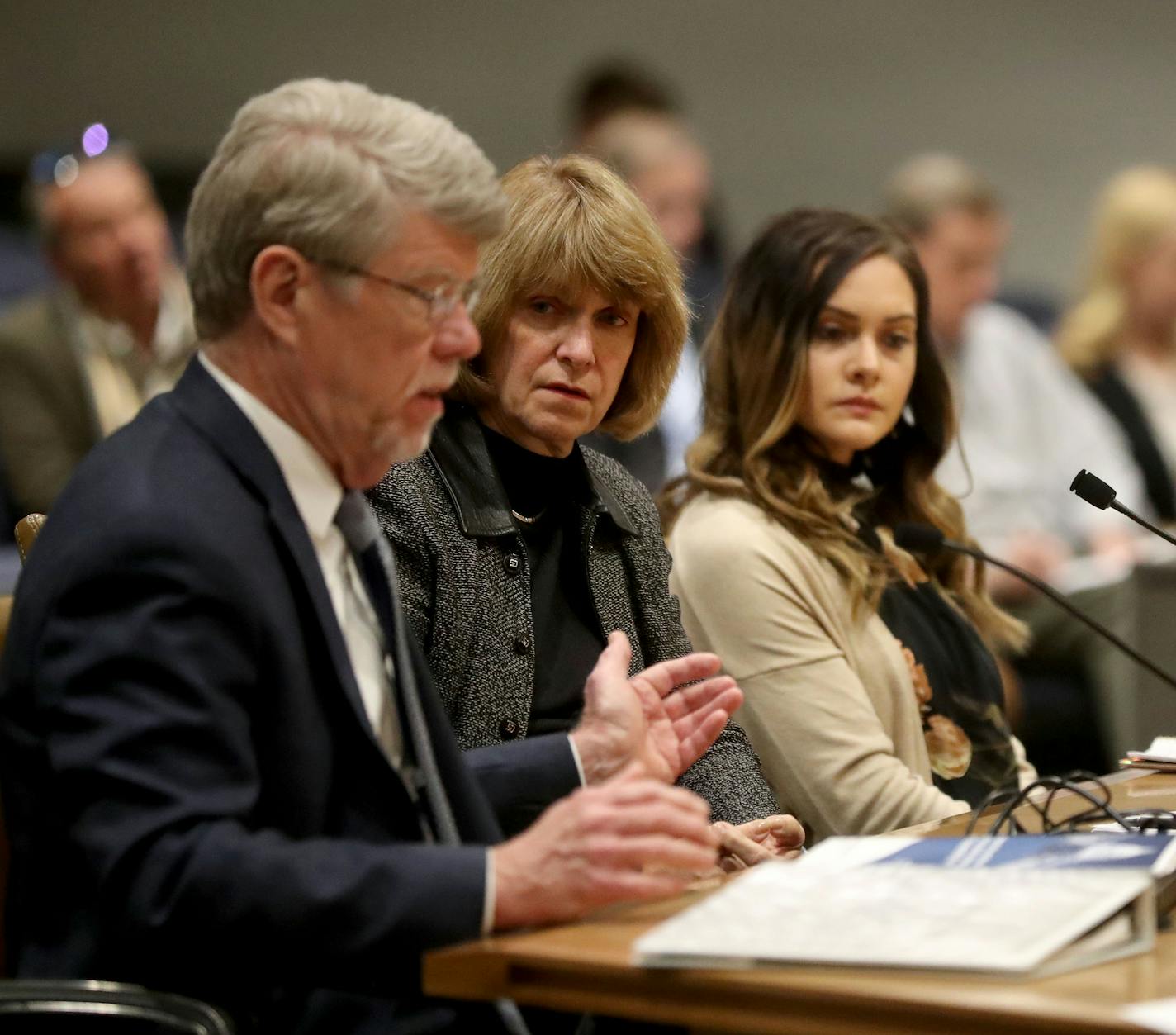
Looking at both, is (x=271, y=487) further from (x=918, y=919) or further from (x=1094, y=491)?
(x=1094, y=491)

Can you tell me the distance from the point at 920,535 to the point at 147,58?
378 centimetres

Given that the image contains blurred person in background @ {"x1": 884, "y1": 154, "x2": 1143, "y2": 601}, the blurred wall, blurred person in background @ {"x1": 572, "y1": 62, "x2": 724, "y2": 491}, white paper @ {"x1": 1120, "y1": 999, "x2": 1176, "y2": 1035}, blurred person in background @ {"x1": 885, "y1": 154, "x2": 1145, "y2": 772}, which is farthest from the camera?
the blurred wall

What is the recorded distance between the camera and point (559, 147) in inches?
87.7

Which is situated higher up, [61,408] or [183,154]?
[183,154]

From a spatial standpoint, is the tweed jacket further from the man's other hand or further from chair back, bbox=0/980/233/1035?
chair back, bbox=0/980/233/1035

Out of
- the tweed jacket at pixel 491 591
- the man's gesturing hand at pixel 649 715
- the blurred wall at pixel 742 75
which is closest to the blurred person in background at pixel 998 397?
the blurred wall at pixel 742 75

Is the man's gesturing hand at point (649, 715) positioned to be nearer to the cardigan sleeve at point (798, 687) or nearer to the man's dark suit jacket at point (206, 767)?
the man's dark suit jacket at point (206, 767)

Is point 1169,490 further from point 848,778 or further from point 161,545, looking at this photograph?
point 161,545

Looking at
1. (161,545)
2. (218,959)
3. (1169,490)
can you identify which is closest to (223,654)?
(161,545)

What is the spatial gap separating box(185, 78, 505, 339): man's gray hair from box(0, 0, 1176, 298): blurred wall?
381 cm

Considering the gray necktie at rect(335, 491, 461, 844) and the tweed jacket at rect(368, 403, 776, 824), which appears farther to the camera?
the tweed jacket at rect(368, 403, 776, 824)

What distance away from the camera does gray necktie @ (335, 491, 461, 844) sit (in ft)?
4.90

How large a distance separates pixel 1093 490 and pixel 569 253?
0.69m

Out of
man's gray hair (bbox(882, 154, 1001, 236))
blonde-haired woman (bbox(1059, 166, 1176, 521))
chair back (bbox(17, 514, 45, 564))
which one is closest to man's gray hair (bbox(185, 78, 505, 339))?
chair back (bbox(17, 514, 45, 564))
